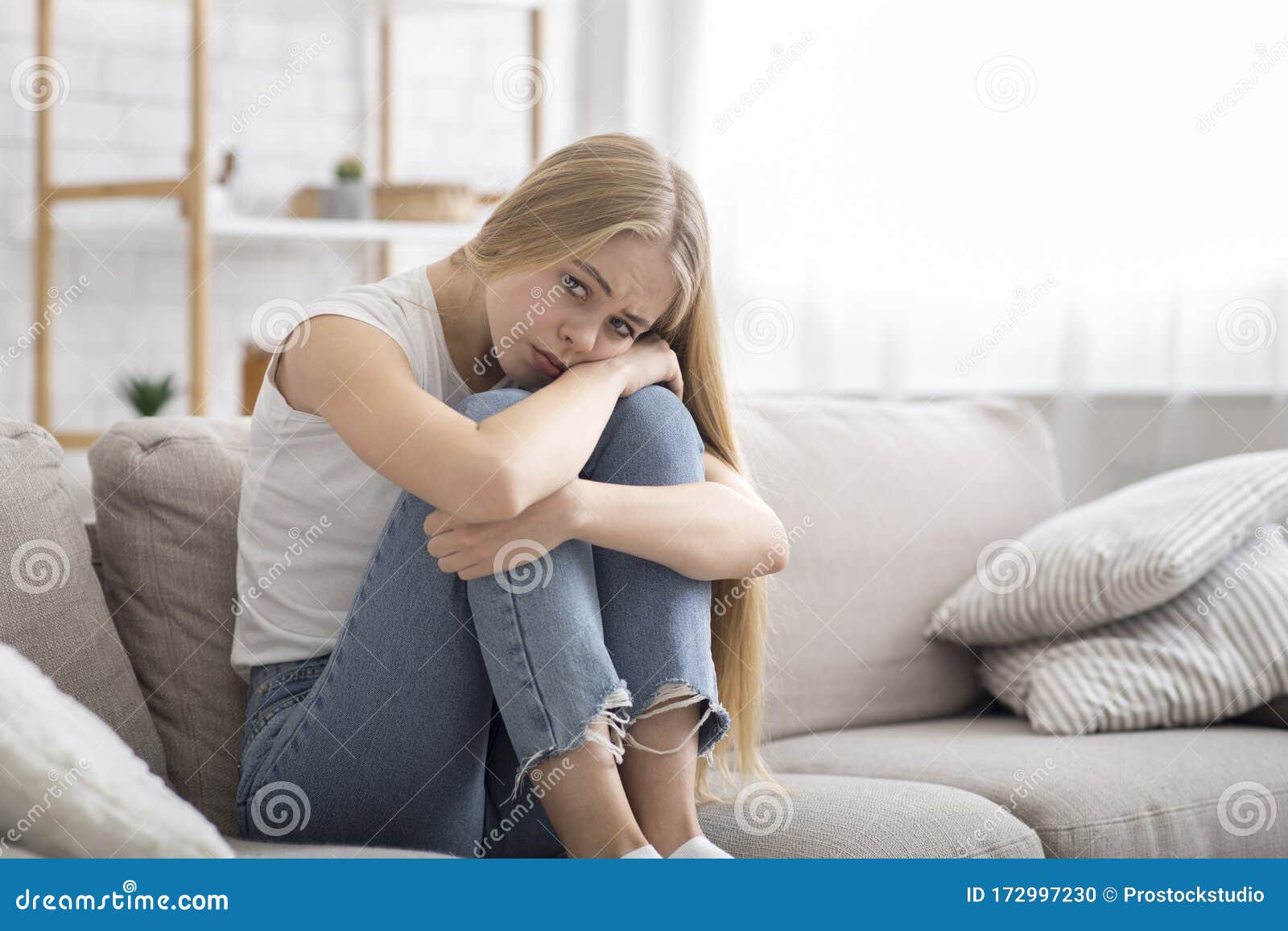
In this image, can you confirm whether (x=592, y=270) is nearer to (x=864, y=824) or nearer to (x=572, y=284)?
(x=572, y=284)

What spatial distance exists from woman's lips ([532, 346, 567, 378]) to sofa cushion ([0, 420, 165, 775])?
45 centimetres

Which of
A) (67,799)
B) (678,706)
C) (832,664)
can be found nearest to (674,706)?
(678,706)

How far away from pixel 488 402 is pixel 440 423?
0.22 ft

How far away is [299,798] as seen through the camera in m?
1.08

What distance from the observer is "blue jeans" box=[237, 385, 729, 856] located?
101 cm

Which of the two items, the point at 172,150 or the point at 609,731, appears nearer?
the point at 609,731

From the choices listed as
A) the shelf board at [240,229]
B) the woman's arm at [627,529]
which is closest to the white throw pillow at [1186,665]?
the woman's arm at [627,529]

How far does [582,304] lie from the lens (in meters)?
1.14

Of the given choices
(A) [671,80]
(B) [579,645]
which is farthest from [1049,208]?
(B) [579,645]

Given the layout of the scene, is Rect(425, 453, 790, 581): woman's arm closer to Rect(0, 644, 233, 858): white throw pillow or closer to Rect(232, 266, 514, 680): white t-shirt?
→ Rect(232, 266, 514, 680): white t-shirt

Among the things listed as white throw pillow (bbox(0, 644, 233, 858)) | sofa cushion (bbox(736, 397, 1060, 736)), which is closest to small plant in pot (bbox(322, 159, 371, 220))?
sofa cushion (bbox(736, 397, 1060, 736))
